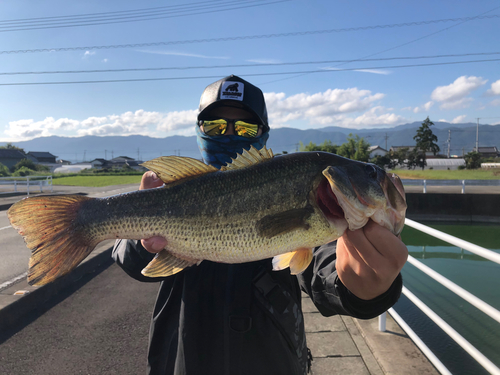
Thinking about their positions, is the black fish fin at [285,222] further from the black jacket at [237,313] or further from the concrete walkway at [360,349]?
the concrete walkway at [360,349]

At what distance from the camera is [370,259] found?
167 centimetres

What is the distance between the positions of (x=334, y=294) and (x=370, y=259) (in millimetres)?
359

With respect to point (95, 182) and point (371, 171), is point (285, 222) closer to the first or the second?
point (371, 171)

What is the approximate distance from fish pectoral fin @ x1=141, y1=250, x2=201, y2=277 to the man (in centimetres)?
6

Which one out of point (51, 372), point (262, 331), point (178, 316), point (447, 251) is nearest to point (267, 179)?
point (262, 331)

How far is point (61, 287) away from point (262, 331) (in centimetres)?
491

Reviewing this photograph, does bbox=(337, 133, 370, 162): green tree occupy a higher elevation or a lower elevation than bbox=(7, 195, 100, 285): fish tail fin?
higher

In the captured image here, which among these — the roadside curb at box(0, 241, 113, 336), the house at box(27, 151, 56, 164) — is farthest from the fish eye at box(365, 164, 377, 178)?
the house at box(27, 151, 56, 164)

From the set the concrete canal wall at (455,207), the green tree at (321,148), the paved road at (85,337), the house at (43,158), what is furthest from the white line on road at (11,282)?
the house at (43,158)

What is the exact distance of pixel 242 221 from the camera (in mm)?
1807

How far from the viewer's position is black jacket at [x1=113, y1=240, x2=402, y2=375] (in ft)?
6.25

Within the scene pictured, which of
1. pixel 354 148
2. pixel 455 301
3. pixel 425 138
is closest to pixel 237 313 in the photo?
pixel 455 301

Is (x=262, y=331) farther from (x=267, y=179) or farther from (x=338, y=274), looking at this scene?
(x=267, y=179)

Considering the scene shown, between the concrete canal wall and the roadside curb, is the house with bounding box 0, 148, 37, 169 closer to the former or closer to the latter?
the roadside curb
